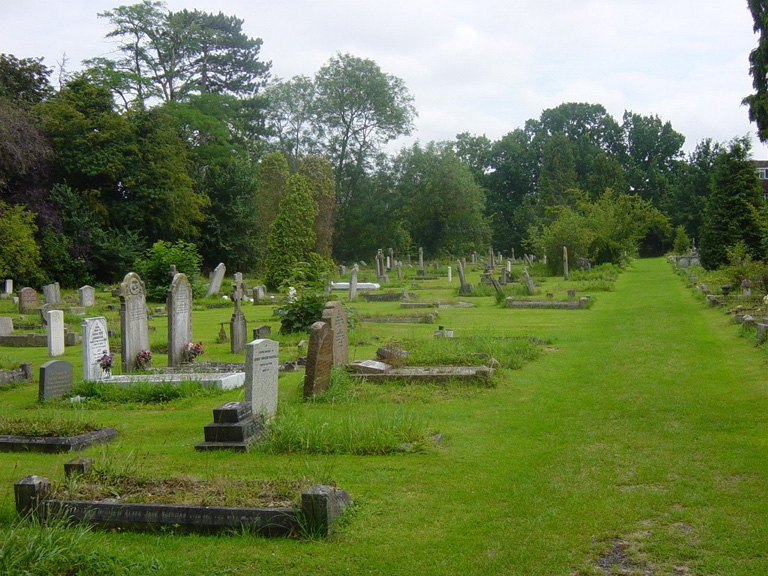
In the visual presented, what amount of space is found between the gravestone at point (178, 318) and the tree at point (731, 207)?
31.6 metres

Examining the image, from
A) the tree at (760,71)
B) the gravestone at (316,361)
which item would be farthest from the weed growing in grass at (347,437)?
the tree at (760,71)

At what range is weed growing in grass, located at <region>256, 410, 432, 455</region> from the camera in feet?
28.5

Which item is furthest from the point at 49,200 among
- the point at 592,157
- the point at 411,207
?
the point at 592,157

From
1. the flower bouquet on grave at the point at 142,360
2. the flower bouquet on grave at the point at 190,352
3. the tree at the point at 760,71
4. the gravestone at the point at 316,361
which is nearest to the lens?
the gravestone at the point at 316,361

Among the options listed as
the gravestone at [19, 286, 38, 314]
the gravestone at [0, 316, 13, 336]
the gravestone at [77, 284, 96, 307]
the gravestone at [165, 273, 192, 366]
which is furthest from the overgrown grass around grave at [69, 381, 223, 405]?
the gravestone at [77, 284, 96, 307]

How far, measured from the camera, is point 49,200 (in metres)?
39.7

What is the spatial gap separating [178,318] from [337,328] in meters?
3.68

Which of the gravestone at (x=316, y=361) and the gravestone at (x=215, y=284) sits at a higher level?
the gravestone at (x=215, y=284)

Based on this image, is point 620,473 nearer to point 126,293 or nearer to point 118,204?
point 126,293

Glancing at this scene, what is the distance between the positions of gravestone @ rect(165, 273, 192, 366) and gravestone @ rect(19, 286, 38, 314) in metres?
14.3

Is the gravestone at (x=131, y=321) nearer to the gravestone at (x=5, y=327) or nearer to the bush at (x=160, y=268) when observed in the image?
the gravestone at (x=5, y=327)

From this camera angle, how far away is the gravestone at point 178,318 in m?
15.1

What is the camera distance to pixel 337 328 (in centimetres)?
1378

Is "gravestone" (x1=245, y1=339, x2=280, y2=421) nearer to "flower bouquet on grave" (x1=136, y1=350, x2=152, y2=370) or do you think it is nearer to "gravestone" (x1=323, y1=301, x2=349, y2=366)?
"gravestone" (x1=323, y1=301, x2=349, y2=366)
